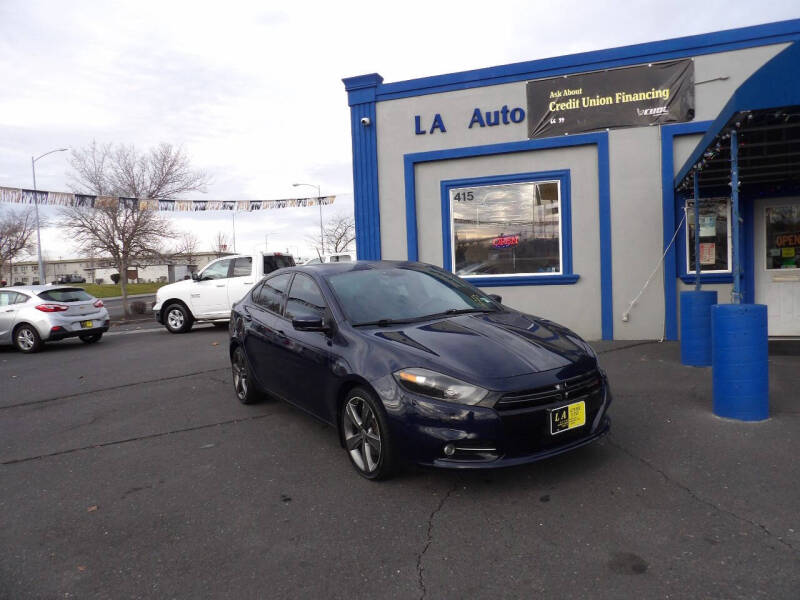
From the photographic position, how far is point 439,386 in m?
3.41

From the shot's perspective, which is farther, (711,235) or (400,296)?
(711,235)

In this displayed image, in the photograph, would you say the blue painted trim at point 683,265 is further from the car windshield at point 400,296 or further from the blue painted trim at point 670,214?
the car windshield at point 400,296

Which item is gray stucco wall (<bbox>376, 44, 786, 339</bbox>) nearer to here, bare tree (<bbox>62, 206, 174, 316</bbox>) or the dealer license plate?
the dealer license plate

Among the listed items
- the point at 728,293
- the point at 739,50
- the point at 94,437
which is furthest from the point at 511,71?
the point at 94,437

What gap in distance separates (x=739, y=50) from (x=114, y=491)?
31.9ft

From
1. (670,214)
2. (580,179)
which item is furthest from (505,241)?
(670,214)

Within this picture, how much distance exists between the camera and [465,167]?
9.83m

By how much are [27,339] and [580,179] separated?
454 inches

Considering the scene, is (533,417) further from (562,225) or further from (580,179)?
(580,179)

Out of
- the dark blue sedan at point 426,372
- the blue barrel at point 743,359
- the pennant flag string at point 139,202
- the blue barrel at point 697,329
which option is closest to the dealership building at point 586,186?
the blue barrel at point 697,329

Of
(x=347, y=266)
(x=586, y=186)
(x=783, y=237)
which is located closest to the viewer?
(x=347, y=266)

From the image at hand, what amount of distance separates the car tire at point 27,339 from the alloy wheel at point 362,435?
34.9 ft

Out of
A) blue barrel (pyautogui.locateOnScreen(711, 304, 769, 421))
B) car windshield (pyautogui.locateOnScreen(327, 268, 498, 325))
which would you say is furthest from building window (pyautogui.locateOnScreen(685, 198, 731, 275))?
car windshield (pyautogui.locateOnScreen(327, 268, 498, 325))

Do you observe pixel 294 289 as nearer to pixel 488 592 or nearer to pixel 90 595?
pixel 90 595
